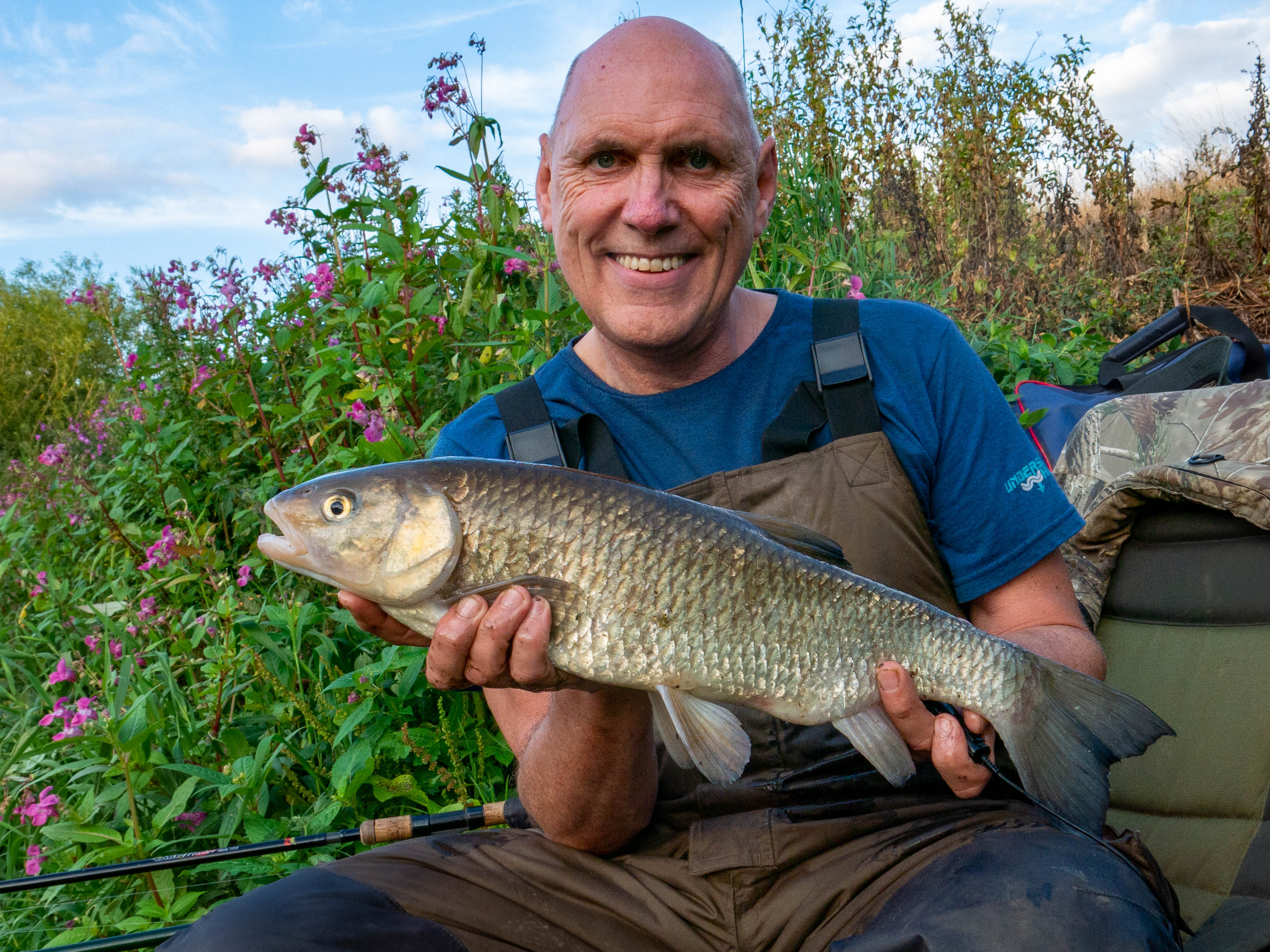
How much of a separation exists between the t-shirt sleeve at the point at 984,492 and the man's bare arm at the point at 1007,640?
0.17ft

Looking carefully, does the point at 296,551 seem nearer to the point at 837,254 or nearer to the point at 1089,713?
the point at 1089,713

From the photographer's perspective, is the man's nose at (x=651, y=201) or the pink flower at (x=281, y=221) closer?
the man's nose at (x=651, y=201)

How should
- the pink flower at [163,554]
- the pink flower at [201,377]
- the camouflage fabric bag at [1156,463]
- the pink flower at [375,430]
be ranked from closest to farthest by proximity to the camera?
the camouflage fabric bag at [1156,463], the pink flower at [375,430], the pink flower at [163,554], the pink flower at [201,377]

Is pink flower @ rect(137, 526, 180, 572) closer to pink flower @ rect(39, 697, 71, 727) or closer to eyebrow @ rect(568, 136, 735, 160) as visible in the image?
pink flower @ rect(39, 697, 71, 727)

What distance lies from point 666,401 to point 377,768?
1.44 meters

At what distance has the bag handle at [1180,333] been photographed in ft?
9.46

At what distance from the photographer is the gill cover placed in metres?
1.50

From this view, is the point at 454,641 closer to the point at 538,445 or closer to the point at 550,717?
the point at 550,717

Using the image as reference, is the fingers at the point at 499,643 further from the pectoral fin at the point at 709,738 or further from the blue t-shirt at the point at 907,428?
the blue t-shirt at the point at 907,428

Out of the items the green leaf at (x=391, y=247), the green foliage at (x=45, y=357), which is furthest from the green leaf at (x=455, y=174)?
the green foliage at (x=45, y=357)

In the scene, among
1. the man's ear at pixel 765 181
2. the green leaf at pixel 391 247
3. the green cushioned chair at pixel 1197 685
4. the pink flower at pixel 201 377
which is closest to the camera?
the green cushioned chair at pixel 1197 685

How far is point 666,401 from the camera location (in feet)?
7.23

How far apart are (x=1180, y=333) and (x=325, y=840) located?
10.5ft

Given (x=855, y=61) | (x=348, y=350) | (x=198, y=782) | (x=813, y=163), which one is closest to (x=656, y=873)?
(x=198, y=782)
